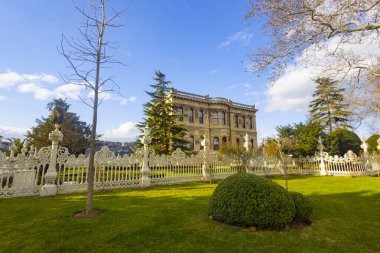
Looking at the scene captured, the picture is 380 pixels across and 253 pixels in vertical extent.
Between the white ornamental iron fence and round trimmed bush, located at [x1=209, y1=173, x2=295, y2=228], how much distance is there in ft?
22.5

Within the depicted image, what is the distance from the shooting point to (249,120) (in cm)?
3934

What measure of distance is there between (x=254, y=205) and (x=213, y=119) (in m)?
31.1

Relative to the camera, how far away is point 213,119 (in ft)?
115

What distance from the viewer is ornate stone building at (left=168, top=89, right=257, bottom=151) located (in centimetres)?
3212

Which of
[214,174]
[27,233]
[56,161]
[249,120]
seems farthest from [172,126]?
[249,120]

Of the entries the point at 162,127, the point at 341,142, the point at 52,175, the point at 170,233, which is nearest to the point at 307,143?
the point at 341,142

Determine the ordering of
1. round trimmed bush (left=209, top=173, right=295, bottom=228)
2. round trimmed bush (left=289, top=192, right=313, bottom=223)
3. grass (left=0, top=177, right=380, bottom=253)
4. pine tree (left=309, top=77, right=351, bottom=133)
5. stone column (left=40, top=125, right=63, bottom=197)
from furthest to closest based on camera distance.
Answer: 1. pine tree (left=309, top=77, right=351, bottom=133)
2. stone column (left=40, top=125, right=63, bottom=197)
3. round trimmed bush (left=289, top=192, right=313, bottom=223)
4. round trimmed bush (left=209, top=173, right=295, bottom=228)
5. grass (left=0, top=177, right=380, bottom=253)

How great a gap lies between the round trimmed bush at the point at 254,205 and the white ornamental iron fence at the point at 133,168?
22.5ft

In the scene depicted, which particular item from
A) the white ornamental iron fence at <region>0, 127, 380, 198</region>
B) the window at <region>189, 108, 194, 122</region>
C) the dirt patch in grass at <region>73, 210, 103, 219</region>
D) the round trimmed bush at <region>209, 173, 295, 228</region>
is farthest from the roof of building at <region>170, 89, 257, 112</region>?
the round trimmed bush at <region>209, 173, 295, 228</region>

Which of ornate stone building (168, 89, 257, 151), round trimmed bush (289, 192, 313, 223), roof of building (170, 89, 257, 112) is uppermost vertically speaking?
roof of building (170, 89, 257, 112)

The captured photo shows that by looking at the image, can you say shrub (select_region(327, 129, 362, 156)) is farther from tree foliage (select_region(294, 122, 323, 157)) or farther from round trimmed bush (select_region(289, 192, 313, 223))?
round trimmed bush (select_region(289, 192, 313, 223))

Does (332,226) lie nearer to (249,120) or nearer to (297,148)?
(297,148)

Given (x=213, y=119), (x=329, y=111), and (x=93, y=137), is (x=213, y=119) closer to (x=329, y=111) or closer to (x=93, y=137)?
(x=329, y=111)

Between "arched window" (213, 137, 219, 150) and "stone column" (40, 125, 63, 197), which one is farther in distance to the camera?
"arched window" (213, 137, 219, 150)
